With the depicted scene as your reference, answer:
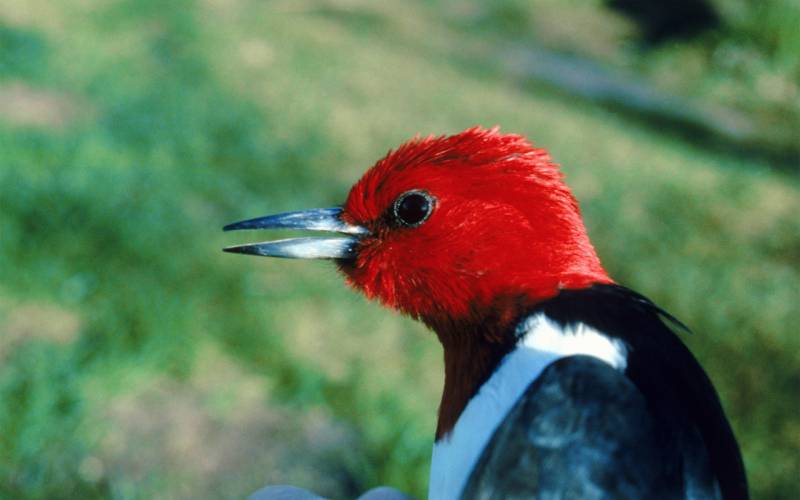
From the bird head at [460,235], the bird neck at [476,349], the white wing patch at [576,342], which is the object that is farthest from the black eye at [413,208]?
the white wing patch at [576,342]

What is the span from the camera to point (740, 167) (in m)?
6.26

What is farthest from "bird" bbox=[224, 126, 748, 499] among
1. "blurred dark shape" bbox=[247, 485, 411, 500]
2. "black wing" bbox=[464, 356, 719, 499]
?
"blurred dark shape" bbox=[247, 485, 411, 500]

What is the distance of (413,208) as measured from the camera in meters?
1.80

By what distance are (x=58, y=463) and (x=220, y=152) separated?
9.40ft

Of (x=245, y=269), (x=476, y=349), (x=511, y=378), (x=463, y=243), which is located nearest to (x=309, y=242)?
(x=463, y=243)

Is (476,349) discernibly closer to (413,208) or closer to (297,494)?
(413,208)


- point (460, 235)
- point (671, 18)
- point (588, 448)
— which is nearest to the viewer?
point (588, 448)

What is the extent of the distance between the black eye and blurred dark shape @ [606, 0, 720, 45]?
339 inches

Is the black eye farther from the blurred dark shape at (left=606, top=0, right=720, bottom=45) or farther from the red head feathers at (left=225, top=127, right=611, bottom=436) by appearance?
the blurred dark shape at (left=606, top=0, right=720, bottom=45)

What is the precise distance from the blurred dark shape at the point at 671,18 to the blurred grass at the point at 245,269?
9.65 ft

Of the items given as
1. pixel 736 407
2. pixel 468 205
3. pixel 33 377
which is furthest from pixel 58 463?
pixel 736 407

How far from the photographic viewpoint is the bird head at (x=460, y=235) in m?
1.65

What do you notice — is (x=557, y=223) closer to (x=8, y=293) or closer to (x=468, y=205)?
(x=468, y=205)

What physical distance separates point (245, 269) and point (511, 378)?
2.52m
